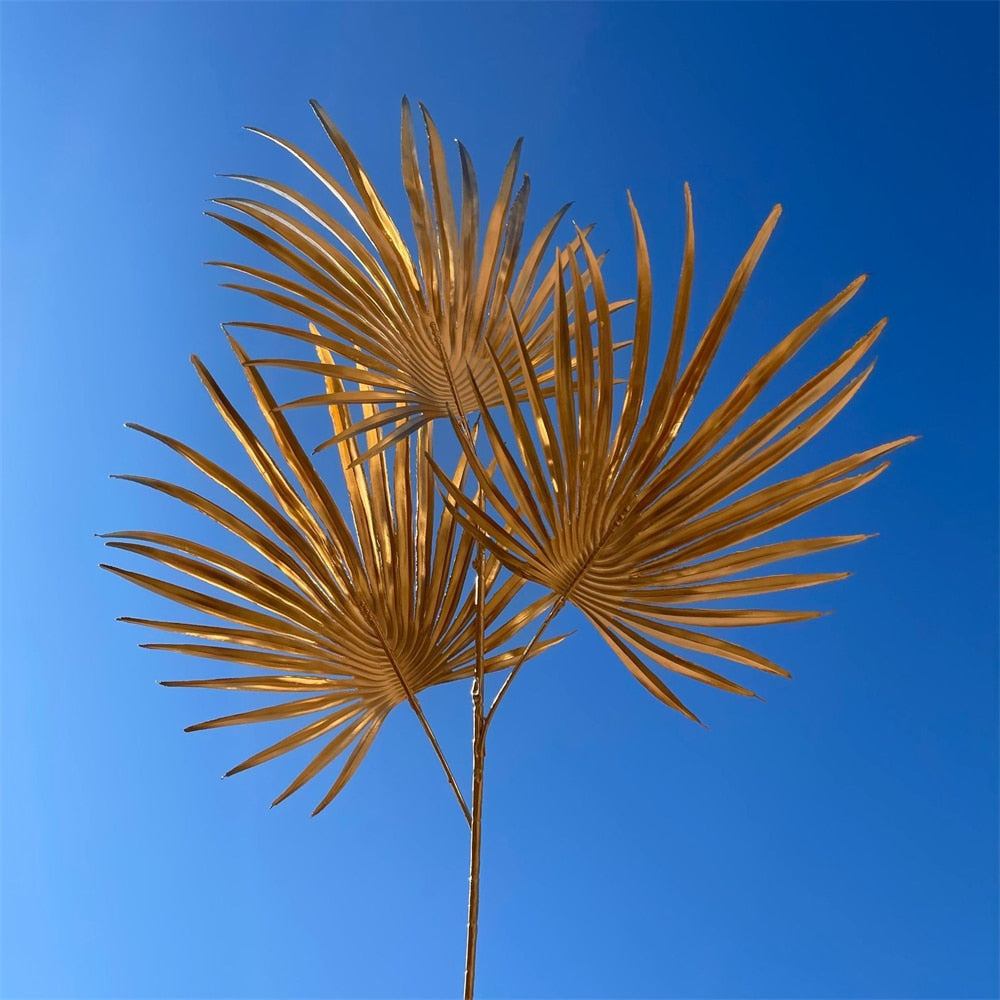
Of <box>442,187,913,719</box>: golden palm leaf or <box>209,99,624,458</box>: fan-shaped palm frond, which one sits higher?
<box>209,99,624,458</box>: fan-shaped palm frond

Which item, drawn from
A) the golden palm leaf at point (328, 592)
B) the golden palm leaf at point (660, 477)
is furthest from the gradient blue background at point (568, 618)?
the golden palm leaf at point (660, 477)

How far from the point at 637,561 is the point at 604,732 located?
8.65 feet

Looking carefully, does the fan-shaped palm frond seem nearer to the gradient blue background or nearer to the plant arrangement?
the plant arrangement

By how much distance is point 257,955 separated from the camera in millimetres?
4223

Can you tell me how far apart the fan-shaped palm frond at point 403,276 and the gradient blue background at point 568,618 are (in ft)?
6.02

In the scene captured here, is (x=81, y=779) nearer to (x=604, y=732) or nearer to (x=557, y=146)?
(x=604, y=732)

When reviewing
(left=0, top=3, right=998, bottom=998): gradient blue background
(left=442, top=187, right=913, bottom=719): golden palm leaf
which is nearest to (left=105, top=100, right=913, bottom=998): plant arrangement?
(left=442, top=187, right=913, bottom=719): golden palm leaf

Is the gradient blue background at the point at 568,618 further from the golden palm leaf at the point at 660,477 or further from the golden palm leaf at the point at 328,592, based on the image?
the golden palm leaf at the point at 660,477

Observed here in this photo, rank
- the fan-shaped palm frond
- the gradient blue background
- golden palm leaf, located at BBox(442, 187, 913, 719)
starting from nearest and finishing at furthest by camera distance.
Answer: golden palm leaf, located at BBox(442, 187, 913, 719)
the fan-shaped palm frond
the gradient blue background

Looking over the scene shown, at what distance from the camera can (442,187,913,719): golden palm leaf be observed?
156 cm

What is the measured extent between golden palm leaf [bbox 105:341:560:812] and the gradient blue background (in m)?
1.76

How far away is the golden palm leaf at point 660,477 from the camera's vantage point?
5.11 ft

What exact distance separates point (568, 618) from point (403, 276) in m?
2.83

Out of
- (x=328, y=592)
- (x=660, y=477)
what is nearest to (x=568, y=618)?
(x=328, y=592)
